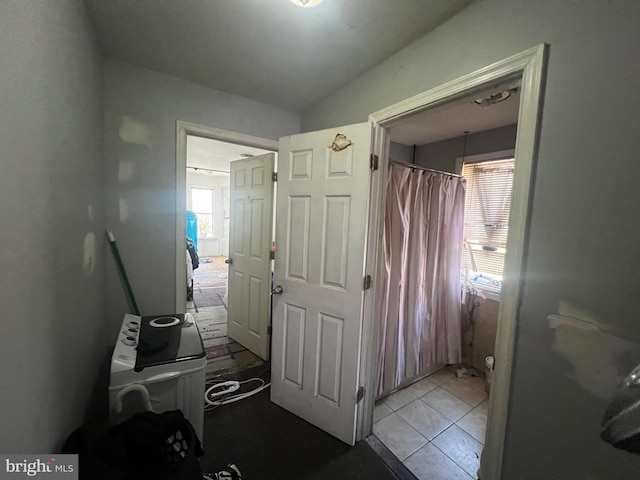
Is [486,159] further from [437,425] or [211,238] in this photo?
[211,238]

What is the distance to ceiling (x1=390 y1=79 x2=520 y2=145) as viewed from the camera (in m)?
2.04

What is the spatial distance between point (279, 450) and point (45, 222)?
5.47 ft

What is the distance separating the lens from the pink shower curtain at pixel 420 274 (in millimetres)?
2072

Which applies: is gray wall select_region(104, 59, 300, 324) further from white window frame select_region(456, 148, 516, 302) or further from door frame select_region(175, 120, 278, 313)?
white window frame select_region(456, 148, 516, 302)

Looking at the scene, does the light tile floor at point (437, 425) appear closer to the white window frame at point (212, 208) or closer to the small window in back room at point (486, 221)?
the small window in back room at point (486, 221)

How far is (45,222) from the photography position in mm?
869

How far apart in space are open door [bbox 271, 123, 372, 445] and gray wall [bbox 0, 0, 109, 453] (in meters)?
1.08

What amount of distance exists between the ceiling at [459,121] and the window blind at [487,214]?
359mm

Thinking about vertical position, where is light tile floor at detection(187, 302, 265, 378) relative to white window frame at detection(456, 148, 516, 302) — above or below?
below

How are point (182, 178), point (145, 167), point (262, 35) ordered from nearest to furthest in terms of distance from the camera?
1. point (262, 35)
2. point (145, 167)
3. point (182, 178)

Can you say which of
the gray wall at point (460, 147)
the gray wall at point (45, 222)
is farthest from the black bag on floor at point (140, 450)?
the gray wall at point (460, 147)

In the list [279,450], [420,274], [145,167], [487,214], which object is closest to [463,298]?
[420,274]

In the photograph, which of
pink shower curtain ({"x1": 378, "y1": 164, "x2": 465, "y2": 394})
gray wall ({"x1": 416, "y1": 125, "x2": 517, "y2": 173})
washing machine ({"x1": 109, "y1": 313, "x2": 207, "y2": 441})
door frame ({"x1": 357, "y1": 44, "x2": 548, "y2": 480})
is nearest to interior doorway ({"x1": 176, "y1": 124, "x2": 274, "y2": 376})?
washing machine ({"x1": 109, "y1": 313, "x2": 207, "y2": 441})

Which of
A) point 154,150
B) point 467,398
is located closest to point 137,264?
point 154,150
